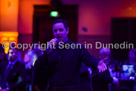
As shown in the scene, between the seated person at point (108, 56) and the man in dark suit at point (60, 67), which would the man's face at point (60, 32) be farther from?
the seated person at point (108, 56)

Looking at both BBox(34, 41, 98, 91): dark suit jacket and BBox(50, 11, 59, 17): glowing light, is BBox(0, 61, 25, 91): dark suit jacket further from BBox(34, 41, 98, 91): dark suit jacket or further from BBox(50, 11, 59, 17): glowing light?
BBox(50, 11, 59, 17): glowing light

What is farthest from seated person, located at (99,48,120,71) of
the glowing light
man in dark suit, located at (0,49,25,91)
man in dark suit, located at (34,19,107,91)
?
the glowing light

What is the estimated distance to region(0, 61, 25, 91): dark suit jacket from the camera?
10.3 ft

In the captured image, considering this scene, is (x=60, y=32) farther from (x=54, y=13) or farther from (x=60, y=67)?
(x=54, y=13)

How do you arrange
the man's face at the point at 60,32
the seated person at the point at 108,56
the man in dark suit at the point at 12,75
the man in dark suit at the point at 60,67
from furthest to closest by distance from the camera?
the seated person at the point at 108,56, the man in dark suit at the point at 12,75, the man's face at the point at 60,32, the man in dark suit at the point at 60,67

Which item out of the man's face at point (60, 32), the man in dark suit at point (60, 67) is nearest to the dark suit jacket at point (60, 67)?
the man in dark suit at point (60, 67)

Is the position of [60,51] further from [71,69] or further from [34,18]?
[34,18]

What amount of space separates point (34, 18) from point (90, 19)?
185cm

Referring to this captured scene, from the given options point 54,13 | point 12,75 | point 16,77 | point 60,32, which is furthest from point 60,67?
point 54,13

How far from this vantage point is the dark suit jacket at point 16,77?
10.3ft

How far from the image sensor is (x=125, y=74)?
4.77m

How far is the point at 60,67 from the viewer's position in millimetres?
2404

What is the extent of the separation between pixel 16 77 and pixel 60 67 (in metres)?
1.29

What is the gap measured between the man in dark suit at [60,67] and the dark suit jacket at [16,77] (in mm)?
806
